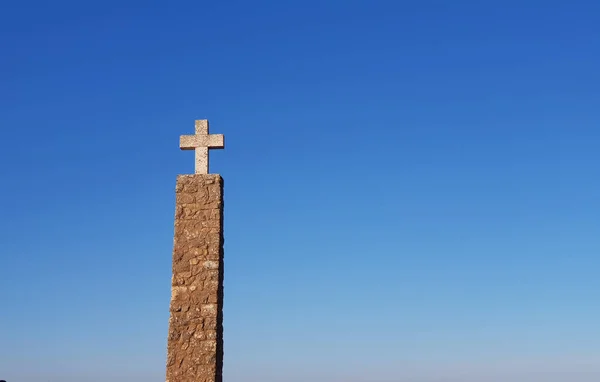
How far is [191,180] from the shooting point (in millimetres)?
15500

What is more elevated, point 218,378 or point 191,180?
point 191,180

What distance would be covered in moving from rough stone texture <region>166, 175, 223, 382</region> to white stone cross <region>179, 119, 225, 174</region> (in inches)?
10.4

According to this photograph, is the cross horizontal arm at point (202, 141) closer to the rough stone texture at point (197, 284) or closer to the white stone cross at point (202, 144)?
the white stone cross at point (202, 144)

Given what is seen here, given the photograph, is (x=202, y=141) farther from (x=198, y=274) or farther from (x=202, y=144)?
(x=198, y=274)

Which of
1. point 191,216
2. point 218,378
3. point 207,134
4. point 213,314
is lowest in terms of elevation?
point 218,378

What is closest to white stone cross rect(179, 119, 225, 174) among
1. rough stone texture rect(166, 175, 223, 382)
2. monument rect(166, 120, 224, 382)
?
monument rect(166, 120, 224, 382)

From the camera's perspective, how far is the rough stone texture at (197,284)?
47.8 ft

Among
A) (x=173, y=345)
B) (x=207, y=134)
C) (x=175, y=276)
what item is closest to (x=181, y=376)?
(x=173, y=345)

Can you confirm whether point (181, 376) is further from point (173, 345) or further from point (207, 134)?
point (207, 134)

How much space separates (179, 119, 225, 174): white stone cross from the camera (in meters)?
15.6

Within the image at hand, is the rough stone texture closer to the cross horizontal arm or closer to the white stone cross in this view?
the white stone cross

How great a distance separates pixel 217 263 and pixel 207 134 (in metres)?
2.31

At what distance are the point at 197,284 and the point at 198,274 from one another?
17 centimetres

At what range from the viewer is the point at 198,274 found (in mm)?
15016
